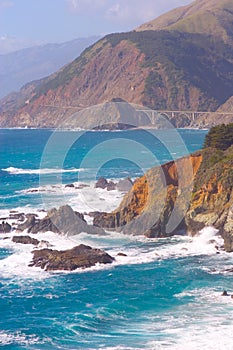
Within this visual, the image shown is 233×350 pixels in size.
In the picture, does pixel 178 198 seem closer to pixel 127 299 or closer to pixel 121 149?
pixel 127 299

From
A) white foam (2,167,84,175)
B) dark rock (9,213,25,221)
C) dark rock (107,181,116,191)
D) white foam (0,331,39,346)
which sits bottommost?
white foam (0,331,39,346)

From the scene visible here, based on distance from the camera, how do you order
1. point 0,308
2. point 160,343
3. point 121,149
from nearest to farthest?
point 160,343 < point 0,308 < point 121,149

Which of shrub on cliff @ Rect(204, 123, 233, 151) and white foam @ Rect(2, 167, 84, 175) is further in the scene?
white foam @ Rect(2, 167, 84, 175)

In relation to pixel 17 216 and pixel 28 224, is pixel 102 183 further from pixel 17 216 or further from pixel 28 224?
pixel 28 224

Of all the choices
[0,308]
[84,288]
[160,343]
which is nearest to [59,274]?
[84,288]

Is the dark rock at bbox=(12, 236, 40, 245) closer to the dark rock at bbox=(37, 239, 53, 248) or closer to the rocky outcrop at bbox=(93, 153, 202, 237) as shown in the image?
the dark rock at bbox=(37, 239, 53, 248)

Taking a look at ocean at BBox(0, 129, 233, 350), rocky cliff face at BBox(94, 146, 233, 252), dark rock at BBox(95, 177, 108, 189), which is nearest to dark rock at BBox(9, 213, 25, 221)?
ocean at BBox(0, 129, 233, 350)

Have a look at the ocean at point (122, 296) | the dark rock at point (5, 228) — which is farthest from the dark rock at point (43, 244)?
the dark rock at point (5, 228)

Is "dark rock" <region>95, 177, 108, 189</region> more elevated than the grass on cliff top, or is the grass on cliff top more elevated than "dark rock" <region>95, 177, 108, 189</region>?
the grass on cliff top
